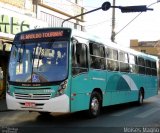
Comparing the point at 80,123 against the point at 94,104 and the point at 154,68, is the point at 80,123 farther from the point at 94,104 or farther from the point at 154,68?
the point at 154,68

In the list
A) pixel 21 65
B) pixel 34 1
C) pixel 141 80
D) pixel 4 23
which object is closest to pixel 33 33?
pixel 21 65

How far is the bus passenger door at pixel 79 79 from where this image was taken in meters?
12.9

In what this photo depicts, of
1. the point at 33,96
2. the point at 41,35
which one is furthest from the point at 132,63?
the point at 33,96

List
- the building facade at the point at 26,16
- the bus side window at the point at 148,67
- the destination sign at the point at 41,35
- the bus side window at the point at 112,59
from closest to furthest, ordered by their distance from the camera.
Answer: the destination sign at the point at 41,35
the bus side window at the point at 112,59
the building facade at the point at 26,16
the bus side window at the point at 148,67

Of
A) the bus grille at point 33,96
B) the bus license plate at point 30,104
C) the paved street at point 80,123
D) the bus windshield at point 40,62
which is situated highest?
the bus windshield at point 40,62

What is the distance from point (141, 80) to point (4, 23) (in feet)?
25.8

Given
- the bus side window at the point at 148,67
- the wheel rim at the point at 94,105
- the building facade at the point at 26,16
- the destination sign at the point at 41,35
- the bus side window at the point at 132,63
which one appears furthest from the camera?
the bus side window at the point at 148,67

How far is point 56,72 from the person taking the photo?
41.2 ft

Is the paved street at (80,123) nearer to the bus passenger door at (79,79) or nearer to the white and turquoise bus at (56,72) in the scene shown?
the white and turquoise bus at (56,72)

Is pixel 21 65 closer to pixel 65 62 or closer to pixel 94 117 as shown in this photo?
pixel 65 62

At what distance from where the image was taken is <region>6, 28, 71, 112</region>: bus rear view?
12445mm

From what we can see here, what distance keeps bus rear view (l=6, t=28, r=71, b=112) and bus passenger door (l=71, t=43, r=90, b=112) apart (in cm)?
36

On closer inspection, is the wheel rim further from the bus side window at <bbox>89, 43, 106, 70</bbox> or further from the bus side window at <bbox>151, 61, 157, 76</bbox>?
the bus side window at <bbox>151, 61, 157, 76</bbox>

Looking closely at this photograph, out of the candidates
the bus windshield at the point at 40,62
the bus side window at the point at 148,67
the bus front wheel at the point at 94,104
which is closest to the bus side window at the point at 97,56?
the bus front wheel at the point at 94,104
